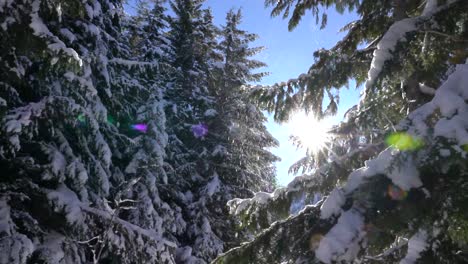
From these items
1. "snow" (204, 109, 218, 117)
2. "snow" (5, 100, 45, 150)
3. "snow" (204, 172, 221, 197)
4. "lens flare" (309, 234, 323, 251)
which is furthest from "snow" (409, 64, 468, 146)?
"snow" (204, 109, 218, 117)

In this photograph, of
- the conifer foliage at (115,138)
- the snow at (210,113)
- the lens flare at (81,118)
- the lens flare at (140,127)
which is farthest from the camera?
the snow at (210,113)

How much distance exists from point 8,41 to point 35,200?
4.69 m

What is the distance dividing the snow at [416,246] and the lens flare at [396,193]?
0.32 meters

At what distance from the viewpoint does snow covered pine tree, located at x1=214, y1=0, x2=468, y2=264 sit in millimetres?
2581

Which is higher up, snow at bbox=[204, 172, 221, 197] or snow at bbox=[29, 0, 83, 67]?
snow at bbox=[204, 172, 221, 197]

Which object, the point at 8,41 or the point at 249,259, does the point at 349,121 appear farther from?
the point at 8,41

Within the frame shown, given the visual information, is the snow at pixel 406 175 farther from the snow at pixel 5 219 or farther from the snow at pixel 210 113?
the snow at pixel 210 113

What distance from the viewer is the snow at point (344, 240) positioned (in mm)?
2621

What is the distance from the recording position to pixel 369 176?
278cm

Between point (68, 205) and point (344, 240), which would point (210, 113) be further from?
point (344, 240)

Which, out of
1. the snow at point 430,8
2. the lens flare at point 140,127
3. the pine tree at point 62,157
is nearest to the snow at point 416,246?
the snow at point 430,8

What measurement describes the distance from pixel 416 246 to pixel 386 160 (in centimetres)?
64

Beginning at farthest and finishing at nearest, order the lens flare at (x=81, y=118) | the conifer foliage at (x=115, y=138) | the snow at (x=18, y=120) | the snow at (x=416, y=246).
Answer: the lens flare at (x=81, y=118) → the conifer foliage at (x=115, y=138) → the snow at (x=18, y=120) → the snow at (x=416, y=246)

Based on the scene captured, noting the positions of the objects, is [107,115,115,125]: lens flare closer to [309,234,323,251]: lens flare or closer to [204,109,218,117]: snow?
[204,109,218,117]: snow
